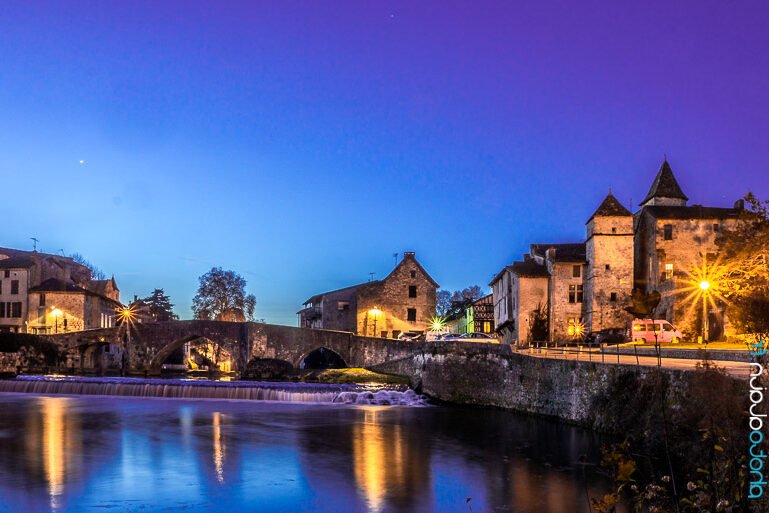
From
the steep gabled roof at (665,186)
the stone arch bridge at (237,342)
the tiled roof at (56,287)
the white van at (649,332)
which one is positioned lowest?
the stone arch bridge at (237,342)

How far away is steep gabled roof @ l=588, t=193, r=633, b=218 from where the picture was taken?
51903 millimetres

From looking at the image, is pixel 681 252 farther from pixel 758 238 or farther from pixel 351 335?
pixel 351 335

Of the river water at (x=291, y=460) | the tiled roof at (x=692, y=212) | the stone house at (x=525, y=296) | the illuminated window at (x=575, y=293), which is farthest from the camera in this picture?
the stone house at (x=525, y=296)

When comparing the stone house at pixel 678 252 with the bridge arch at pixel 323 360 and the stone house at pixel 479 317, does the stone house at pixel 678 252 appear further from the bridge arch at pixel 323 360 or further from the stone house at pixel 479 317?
the bridge arch at pixel 323 360

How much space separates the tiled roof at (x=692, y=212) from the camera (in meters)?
52.0

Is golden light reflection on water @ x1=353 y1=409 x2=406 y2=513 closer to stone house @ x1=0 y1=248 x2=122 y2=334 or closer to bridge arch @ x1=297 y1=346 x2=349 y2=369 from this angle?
bridge arch @ x1=297 y1=346 x2=349 y2=369

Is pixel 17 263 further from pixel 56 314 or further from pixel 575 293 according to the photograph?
pixel 575 293

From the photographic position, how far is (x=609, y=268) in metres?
51.7

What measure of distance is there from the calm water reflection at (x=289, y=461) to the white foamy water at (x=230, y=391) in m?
3.91

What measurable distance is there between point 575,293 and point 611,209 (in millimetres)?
6910

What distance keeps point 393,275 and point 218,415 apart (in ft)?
102

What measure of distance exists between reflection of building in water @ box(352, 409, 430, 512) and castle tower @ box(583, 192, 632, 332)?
27.3 m

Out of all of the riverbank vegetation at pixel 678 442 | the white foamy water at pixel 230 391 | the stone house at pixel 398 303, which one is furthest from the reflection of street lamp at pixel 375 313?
the riverbank vegetation at pixel 678 442

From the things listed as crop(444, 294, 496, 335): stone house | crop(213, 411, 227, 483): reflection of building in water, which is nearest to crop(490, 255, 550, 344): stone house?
crop(444, 294, 496, 335): stone house
